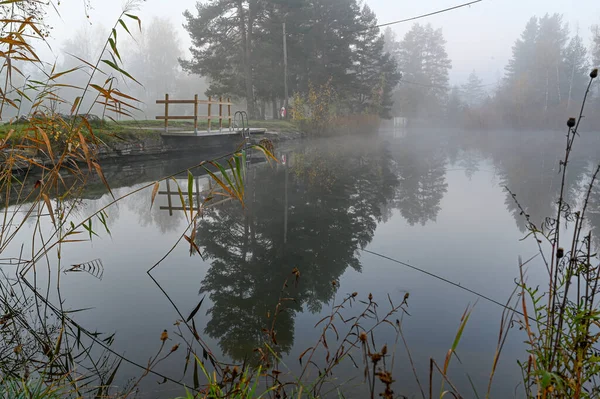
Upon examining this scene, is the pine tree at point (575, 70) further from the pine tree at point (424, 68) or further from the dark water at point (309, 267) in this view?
the dark water at point (309, 267)

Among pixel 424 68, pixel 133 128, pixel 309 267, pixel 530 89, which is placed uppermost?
pixel 424 68

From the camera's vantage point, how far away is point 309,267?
3.94 metres

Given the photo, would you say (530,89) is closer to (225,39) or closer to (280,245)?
(225,39)

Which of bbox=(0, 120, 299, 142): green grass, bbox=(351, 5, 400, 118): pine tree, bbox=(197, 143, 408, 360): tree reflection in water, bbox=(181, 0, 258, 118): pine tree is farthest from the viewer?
bbox=(351, 5, 400, 118): pine tree

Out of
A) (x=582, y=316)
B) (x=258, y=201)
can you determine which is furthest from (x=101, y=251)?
(x=582, y=316)

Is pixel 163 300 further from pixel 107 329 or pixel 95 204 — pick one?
pixel 95 204

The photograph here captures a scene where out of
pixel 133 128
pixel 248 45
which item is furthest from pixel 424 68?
pixel 133 128

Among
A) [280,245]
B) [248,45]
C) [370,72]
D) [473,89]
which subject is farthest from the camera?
[473,89]

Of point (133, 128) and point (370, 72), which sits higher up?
point (370, 72)

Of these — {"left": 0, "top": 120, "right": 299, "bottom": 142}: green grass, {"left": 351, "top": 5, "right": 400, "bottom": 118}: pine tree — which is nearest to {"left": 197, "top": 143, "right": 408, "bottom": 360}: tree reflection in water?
{"left": 0, "top": 120, "right": 299, "bottom": 142}: green grass

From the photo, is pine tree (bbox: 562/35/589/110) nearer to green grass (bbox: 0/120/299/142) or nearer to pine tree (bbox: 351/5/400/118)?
pine tree (bbox: 351/5/400/118)

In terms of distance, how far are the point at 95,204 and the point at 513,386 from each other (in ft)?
20.0

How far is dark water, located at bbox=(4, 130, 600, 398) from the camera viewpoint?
2.54 metres

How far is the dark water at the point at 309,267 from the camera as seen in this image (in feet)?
8.34
